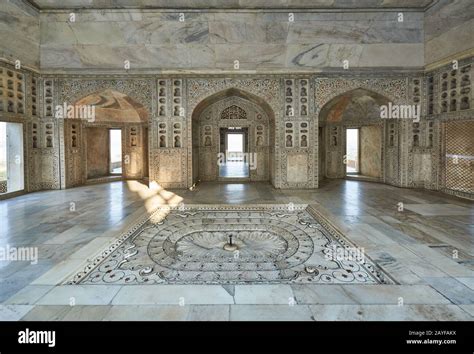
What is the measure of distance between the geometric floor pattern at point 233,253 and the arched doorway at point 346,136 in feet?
19.6

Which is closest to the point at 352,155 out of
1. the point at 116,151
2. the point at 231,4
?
the point at 231,4

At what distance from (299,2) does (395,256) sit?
23.5ft

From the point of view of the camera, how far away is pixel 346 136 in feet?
38.8

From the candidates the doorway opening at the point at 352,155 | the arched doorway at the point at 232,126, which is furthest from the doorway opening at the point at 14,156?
the doorway opening at the point at 352,155

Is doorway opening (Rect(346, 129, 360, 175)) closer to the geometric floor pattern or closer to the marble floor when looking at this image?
the marble floor

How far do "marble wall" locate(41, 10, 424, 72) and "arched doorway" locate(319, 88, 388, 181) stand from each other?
189 cm

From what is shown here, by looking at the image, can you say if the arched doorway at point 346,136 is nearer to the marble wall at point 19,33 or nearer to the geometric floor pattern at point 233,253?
the geometric floor pattern at point 233,253

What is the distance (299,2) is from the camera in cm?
791

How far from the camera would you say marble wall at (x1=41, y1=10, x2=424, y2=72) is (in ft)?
27.0

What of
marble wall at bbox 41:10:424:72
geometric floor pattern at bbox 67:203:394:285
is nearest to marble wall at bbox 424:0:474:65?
marble wall at bbox 41:10:424:72

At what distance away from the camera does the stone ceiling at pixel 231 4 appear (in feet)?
25.7

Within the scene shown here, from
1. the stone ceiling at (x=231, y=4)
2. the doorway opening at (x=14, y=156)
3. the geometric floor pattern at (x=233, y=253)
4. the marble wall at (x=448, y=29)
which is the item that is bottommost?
the geometric floor pattern at (x=233, y=253)
